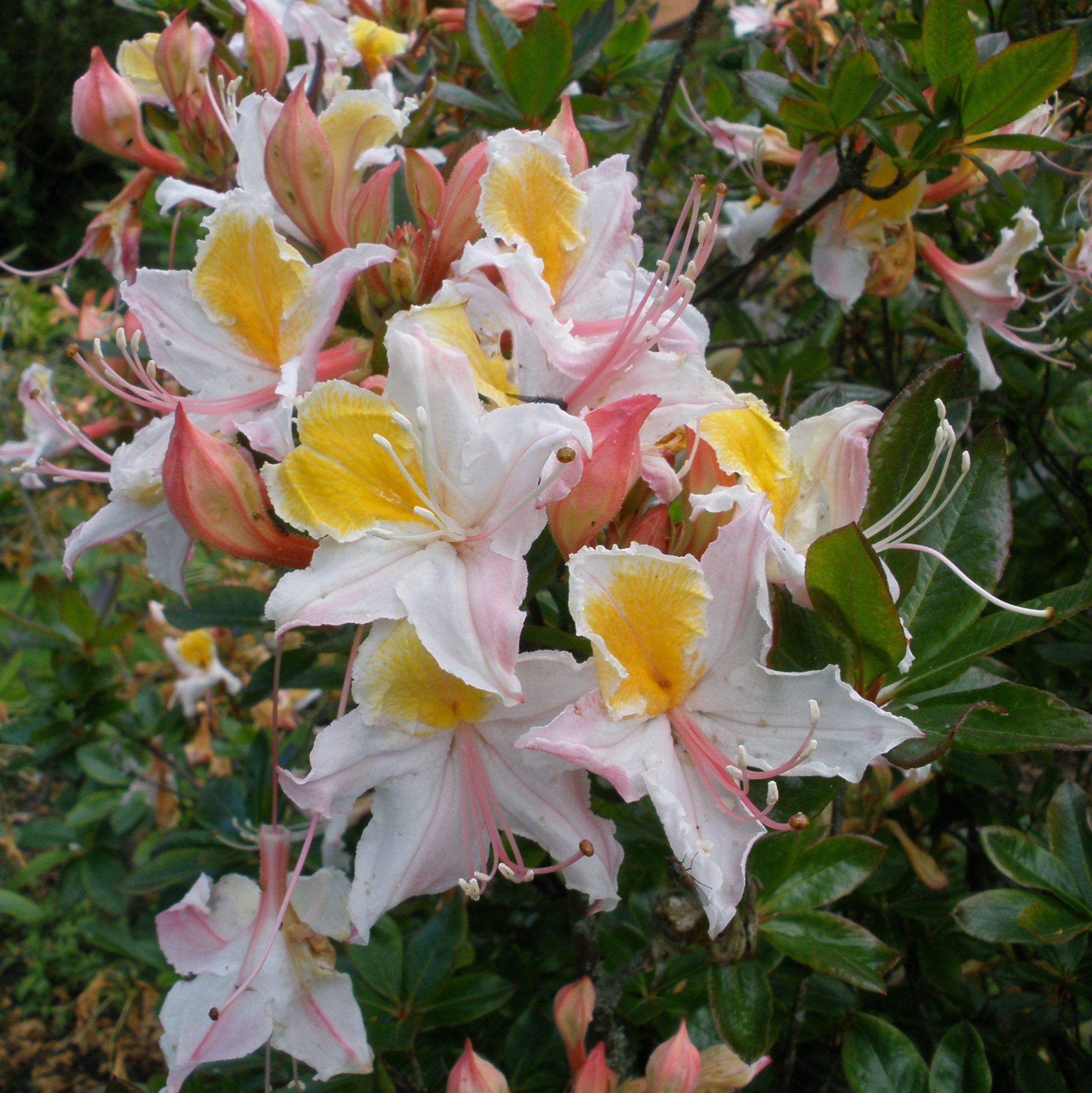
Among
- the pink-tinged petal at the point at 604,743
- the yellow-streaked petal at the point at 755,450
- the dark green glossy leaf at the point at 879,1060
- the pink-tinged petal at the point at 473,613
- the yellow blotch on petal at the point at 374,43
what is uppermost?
the yellow blotch on petal at the point at 374,43

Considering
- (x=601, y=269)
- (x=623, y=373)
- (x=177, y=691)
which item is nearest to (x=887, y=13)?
(x=601, y=269)

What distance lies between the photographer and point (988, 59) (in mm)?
1137

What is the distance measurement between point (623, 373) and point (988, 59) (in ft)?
2.35

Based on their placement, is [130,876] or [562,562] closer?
[562,562]

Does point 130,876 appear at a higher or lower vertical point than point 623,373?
lower

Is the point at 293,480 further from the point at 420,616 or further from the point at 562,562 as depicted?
the point at 562,562

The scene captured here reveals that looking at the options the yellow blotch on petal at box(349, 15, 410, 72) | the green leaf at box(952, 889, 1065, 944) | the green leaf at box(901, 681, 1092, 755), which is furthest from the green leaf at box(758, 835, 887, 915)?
the yellow blotch on petal at box(349, 15, 410, 72)

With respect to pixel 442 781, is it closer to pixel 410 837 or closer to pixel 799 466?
pixel 410 837

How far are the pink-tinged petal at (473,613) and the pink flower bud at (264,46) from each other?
35.1 inches

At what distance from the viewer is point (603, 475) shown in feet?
2.30

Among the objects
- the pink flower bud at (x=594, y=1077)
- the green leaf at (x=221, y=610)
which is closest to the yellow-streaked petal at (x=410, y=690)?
the pink flower bud at (x=594, y=1077)

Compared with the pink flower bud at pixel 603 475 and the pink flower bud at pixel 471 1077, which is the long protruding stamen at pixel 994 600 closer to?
the pink flower bud at pixel 603 475

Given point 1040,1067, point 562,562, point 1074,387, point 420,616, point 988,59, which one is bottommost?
point 1040,1067

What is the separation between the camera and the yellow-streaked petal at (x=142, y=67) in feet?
4.63
